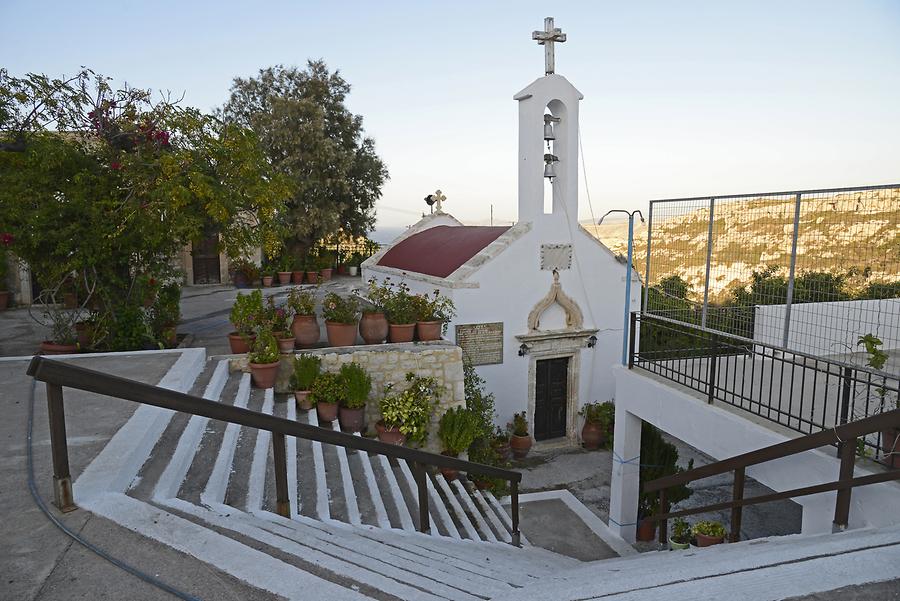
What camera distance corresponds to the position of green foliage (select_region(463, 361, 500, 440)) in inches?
377

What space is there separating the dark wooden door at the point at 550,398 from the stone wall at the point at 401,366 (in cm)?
251

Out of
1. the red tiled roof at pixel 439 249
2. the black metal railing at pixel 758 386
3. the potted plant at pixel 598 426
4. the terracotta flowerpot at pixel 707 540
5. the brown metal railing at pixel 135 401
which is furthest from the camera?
the red tiled roof at pixel 439 249

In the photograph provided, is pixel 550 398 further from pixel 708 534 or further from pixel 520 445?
pixel 708 534

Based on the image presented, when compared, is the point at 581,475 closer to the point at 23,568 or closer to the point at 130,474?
the point at 130,474

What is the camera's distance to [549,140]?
11039 millimetres

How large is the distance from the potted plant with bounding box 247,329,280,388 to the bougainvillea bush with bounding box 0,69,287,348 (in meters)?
1.45

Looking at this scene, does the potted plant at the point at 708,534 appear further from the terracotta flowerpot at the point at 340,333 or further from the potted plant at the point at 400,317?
the terracotta flowerpot at the point at 340,333

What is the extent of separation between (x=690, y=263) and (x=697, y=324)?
2.16 feet

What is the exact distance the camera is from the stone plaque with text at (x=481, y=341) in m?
10.6

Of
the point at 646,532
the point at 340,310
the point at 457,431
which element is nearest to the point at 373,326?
the point at 340,310

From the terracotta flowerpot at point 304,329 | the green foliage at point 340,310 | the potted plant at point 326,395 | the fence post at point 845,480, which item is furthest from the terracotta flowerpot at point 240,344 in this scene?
the fence post at point 845,480

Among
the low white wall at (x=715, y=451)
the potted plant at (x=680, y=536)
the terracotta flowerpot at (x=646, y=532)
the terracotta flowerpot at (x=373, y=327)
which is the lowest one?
the terracotta flowerpot at (x=646, y=532)

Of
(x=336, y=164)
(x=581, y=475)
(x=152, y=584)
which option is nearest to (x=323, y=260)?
(x=336, y=164)

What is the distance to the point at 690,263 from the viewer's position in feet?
19.0
